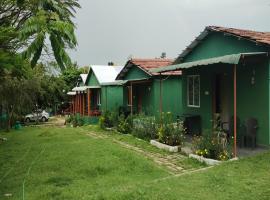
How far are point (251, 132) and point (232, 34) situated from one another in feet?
11.5

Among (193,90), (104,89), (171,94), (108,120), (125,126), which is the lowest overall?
(125,126)

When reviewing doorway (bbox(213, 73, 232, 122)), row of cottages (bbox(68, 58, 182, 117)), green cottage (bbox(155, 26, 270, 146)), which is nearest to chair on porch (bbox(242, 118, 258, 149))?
green cottage (bbox(155, 26, 270, 146))

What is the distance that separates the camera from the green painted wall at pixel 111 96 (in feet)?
81.6

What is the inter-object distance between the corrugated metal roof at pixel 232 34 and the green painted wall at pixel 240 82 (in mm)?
245

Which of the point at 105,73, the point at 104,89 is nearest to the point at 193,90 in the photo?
the point at 104,89

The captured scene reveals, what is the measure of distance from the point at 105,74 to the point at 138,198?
2166cm

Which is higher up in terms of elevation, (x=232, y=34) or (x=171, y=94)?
(x=232, y=34)

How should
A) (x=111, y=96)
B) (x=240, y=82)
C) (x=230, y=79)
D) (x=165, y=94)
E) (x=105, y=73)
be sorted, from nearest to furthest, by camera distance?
(x=240, y=82), (x=230, y=79), (x=165, y=94), (x=111, y=96), (x=105, y=73)

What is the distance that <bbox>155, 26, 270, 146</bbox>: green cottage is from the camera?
11.2m

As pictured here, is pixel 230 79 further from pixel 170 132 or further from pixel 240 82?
pixel 170 132

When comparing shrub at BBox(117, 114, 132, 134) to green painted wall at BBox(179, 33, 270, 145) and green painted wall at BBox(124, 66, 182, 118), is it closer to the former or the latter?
green painted wall at BBox(124, 66, 182, 118)

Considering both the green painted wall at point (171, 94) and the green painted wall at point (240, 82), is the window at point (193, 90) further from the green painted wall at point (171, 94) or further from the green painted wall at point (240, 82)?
the green painted wall at point (171, 94)

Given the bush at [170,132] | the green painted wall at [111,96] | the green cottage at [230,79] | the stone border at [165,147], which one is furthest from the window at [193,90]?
the green painted wall at [111,96]

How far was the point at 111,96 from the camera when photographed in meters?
25.9
